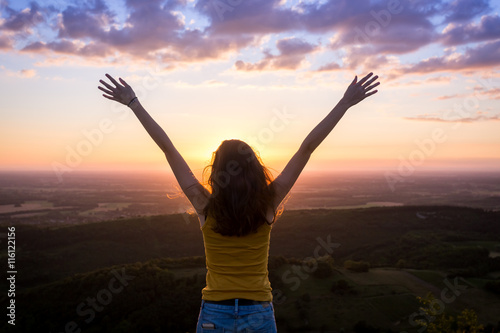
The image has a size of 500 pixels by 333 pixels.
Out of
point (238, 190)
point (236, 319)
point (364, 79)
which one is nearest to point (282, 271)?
point (364, 79)

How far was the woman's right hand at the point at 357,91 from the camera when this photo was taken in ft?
8.54

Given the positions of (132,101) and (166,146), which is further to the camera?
(132,101)

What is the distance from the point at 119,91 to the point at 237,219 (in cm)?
129

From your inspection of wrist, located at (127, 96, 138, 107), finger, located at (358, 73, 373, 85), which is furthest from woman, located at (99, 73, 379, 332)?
finger, located at (358, 73, 373, 85)

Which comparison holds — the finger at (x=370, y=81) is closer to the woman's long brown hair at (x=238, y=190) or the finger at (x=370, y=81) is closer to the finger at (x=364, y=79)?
the finger at (x=364, y=79)

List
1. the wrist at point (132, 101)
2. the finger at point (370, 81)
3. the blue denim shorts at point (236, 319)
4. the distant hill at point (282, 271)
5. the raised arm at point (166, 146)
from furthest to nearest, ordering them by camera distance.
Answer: the distant hill at point (282, 271)
the finger at point (370, 81)
the wrist at point (132, 101)
the raised arm at point (166, 146)
the blue denim shorts at point (236, 319)

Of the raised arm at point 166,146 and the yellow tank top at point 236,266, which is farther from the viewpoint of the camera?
the raised arm at point 166,146

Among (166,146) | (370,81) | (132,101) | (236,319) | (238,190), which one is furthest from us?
(370,81)

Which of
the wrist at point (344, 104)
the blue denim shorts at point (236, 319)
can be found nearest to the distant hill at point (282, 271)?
the blue denim shorts at point (236, 319)

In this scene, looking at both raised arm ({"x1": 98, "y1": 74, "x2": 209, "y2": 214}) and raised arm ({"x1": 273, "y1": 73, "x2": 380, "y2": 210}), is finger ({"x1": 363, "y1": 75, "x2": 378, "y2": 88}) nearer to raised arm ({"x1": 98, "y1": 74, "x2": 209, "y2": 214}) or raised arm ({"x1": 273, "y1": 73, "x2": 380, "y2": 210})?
raised arm ({"x1": 273, "y1": 73, "x2": 380, "y2": 210})

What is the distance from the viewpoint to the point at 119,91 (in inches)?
102

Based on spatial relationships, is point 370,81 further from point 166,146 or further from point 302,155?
point 166,146

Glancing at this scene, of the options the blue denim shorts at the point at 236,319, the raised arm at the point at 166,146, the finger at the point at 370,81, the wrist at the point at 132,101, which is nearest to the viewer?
the blue denim shorts at the point at 236,319

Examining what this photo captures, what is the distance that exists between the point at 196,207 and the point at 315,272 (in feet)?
124
